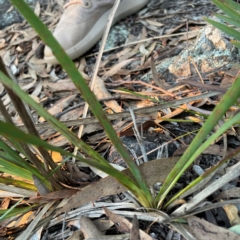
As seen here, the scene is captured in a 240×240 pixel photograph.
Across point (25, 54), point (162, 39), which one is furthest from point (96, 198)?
point (25, 54)

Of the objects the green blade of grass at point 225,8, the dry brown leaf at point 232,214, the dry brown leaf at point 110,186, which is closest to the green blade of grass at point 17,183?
the dry brown leaf at point 110,186

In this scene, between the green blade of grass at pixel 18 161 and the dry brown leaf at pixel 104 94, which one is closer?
the green blade of grass at pixel 18 161

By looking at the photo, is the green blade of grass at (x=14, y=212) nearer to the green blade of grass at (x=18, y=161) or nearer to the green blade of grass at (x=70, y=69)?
the green blade of grass at (x=18, y=161)

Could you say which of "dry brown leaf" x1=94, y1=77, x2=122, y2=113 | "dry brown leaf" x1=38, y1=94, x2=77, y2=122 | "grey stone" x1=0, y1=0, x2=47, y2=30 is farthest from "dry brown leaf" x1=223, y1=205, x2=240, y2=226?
"grey stone" x1=0, y1=0, x2=47, y2=30

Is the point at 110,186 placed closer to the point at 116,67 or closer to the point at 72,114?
the point at 72,114

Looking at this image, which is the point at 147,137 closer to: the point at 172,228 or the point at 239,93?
the point at 172,228

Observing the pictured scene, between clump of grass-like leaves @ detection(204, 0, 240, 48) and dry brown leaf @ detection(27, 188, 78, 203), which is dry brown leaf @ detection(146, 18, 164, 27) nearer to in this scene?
clump of grass-like leaves @ detection(204, 0, 240, 48)
